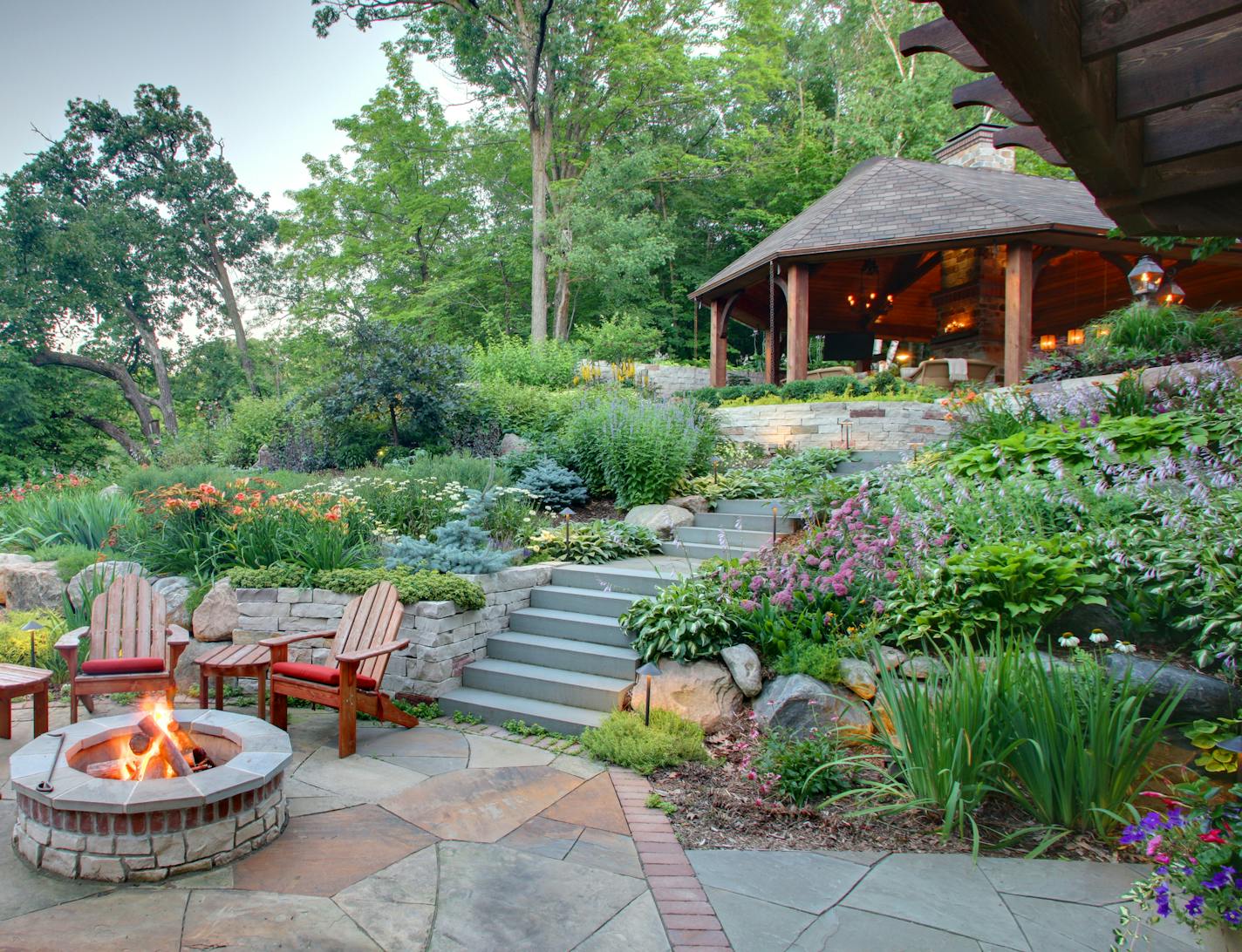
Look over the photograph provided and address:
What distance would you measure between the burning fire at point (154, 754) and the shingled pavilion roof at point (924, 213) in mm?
11146

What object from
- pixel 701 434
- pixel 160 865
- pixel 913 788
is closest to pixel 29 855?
pixel 160 865

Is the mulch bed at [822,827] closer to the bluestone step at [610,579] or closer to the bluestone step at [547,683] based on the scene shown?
the bluestone step at [547,683]

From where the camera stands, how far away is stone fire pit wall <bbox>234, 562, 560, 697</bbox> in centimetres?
486

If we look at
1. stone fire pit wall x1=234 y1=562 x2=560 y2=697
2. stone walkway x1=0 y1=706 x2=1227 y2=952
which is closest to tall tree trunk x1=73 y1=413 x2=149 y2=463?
stone fire pit wall x1=234 y1=562 x2=560 y2=697

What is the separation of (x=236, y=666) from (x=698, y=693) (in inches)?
107

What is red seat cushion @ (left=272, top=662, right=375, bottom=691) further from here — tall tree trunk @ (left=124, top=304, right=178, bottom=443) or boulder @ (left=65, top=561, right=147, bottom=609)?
tall tree trunk @ (left=124, top=304, right=178, bottom=443)

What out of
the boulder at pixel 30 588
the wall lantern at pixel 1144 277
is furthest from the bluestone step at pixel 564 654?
the wall lantern at pixel 1144 277

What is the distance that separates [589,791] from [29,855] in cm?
228

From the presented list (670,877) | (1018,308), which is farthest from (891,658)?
(1018,308)

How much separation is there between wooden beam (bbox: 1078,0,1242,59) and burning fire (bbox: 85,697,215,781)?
3928 millimetres

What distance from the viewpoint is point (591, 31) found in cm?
1789

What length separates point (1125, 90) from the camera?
2053mm

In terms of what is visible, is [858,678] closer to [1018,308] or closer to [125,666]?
[125,666]

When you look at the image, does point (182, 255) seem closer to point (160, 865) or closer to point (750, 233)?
point (750, 233)
